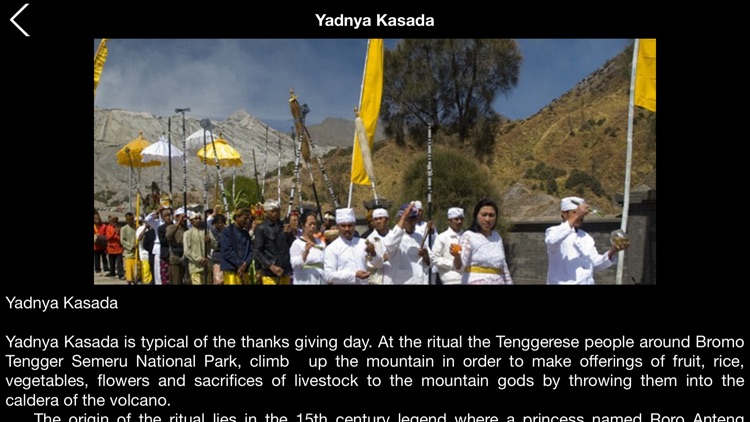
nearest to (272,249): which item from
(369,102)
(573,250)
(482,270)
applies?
(369,102)

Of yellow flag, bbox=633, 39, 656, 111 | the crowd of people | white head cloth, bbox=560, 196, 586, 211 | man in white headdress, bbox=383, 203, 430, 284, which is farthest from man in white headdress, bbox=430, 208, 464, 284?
yellow flag, bbox=633, 39, 656, 111

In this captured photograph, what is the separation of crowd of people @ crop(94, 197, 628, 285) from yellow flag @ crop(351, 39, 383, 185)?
0.72m

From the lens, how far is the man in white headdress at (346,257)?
663 cm

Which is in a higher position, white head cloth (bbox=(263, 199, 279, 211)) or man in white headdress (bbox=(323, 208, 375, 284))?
white head cloth (bbox=(263, 199, 279, 211))

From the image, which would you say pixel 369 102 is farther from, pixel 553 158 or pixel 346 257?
pixel 553 158

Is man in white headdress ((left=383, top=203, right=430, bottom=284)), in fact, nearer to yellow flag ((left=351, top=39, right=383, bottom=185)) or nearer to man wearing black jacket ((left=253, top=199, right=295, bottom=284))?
man wearing black jacket ((left=253, top=199, right=295, bottom=284))

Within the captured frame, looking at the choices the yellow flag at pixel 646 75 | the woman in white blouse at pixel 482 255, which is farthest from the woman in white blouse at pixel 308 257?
the yellow flag at pixel 646 75

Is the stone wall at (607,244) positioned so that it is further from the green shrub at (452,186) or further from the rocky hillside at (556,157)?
the rocky hillside at (556,157)

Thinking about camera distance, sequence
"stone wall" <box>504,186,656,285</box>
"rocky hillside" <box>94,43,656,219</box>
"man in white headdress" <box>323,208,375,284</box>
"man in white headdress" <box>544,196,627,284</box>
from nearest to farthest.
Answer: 1. "man in white headdress" <box>544,196,627,284</box>
2. "man in white headdress" <box>323,208,375,284</box>
3. "stone wall" <box>504,186,656,285</box>
4. "rocky hillside" <box>94,43,656,219</box>

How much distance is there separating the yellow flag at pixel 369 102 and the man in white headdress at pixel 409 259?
186cm

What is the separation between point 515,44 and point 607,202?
7.57 metres

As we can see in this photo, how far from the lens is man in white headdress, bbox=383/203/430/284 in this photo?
7.11 metres

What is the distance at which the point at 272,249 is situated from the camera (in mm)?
8375

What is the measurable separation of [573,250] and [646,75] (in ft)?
6.94
